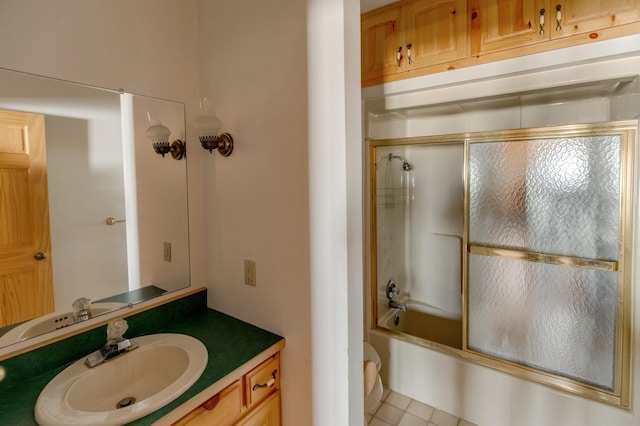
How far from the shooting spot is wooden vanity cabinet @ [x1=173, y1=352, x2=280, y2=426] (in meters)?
0.93

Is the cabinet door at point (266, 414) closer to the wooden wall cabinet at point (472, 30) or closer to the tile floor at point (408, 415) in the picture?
the tile floor at point (408, 415)

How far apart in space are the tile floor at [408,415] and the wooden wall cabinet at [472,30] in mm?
2173

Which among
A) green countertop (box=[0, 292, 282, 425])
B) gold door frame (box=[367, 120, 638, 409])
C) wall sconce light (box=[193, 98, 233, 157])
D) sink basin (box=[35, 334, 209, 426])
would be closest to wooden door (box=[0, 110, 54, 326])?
green countertop (box=[0, 292, 282, 425])

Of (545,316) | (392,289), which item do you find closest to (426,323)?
(392,289)

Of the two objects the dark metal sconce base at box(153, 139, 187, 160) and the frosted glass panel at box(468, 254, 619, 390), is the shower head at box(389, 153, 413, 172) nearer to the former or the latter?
the frosted glass panel at box(468, 254, 619, 390)

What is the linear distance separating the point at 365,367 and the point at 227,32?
5.36ft

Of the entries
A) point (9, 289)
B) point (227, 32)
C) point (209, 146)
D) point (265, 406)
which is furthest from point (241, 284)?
point (227, 32)

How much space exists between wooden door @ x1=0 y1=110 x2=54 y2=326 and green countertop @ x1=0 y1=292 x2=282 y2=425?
16 cm

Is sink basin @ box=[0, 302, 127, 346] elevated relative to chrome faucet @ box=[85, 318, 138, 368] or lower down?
elevated

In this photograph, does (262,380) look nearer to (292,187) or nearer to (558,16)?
(292,187)

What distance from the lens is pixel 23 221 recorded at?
979 mm

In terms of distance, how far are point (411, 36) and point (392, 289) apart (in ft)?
6.05

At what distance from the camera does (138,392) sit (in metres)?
1.05

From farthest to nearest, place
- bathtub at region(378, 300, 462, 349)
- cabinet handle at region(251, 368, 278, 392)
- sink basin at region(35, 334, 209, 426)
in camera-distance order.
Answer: bathtub at region(378, 300, 462, 349)
cabinet handle at region(251, 368, 278, 392)
sink basin at region(35, 334, 209, 426)
